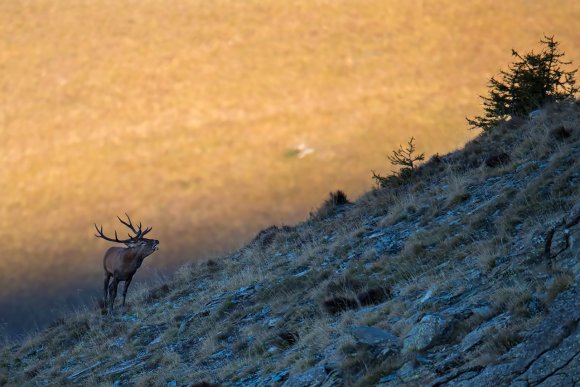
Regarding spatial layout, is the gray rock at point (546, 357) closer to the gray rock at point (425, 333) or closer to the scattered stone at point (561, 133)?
the gray rock at point (425, 333)

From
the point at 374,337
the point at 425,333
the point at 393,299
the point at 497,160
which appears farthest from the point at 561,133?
the point at 425,333

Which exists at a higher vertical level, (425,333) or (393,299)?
(393,299)

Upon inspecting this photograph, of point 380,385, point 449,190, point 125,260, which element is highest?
point 125,260

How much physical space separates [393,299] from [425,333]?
2.92m

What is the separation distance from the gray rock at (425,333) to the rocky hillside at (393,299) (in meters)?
0.03

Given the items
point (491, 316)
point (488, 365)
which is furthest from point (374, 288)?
point (488, 365)

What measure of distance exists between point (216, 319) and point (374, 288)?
520 centimetres

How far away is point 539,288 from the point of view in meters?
8.80

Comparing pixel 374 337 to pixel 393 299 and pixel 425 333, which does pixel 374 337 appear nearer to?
pixel 425 333

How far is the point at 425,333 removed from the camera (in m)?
9.22

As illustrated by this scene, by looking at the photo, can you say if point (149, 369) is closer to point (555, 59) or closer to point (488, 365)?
point (488, 365)

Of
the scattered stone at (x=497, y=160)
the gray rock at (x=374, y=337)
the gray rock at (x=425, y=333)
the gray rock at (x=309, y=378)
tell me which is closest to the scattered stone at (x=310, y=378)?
the gray rock at (x=309, y=378)

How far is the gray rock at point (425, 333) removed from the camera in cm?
909

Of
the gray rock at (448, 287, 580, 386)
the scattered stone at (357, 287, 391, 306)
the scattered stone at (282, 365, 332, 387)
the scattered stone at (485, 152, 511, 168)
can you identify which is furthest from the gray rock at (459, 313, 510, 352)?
the scattered stone at (485, 152, 511, 168)
